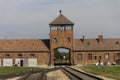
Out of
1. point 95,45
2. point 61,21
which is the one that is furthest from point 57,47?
point 95,45

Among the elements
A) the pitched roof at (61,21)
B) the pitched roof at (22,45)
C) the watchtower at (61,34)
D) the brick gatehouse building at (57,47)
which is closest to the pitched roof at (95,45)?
the brick gatehouse building at (57,47)

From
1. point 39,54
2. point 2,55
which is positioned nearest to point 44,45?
point 39,54

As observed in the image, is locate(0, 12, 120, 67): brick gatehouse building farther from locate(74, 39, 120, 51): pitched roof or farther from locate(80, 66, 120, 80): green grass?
locate(80, 66, 120, 80): green grass

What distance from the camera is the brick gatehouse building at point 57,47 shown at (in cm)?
9750

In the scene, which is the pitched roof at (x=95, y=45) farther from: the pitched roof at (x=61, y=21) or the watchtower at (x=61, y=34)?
the pitched roof at (x=61, y=21)

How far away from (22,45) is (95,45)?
694 inches

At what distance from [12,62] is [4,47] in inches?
169

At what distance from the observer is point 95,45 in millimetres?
101062

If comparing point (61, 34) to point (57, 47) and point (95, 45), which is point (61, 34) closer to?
point (57, 47)

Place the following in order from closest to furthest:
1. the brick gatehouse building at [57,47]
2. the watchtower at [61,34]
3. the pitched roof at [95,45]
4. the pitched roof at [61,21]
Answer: the brick gatehouse building at [57,47], the pitched roof at [61,21], the watchtower at [61,34], the pitched roof at [95,45]

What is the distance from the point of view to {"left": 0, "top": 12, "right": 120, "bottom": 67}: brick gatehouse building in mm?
97500

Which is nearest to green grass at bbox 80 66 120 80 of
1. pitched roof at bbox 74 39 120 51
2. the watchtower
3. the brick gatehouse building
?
the brick gatehouse building

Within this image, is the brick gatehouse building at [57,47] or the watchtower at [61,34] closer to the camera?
the brick gatehouse building at [57,47]

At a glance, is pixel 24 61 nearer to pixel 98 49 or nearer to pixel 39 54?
pixel 39 54
